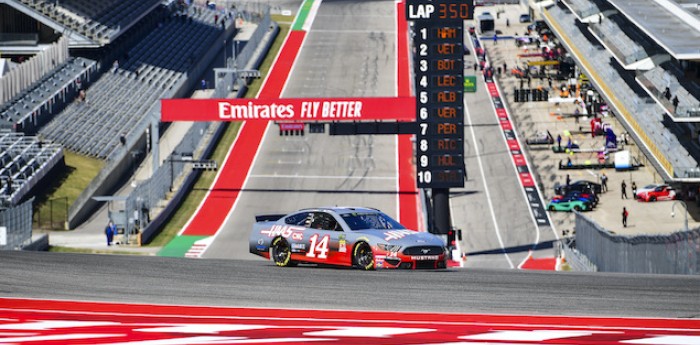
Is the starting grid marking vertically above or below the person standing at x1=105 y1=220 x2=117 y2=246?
above

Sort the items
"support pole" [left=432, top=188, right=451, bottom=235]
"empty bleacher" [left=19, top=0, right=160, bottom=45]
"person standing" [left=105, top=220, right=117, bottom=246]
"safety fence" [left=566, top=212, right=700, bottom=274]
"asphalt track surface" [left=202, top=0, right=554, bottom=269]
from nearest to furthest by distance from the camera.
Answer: "safety fence" [left=566, top=212, right=700, bottom=274] → "support pole" [left=432, top=188, right=451, bottom=235] → "person standing" [left=105, top=220, right=117, bottom=246] → "asphalt track surface" [left=202, top=0, right=554, bottom=269] → "empty bleacher" [left=19, top=0, right=160, bottom=45]

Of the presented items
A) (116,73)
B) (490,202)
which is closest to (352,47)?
(116,73)

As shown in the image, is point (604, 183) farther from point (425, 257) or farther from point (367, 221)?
point (425, 257)

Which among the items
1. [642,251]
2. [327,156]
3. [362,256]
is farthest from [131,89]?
[362,256]

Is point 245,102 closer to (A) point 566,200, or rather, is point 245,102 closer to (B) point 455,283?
(A) point 566,200

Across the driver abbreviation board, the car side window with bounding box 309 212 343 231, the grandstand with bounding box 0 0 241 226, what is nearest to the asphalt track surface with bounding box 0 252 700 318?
the car side window with bounding box 309 212 343 231

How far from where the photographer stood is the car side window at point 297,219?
27141mm

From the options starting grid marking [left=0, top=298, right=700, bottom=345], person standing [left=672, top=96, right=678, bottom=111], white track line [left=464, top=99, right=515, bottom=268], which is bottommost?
white track line [left=464, top=99, right=515, bottom=268]

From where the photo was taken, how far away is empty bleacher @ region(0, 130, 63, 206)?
6088 centimetres

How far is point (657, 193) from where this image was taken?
241ft

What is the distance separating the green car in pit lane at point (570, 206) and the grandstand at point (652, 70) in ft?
14.2

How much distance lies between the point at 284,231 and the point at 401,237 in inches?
102

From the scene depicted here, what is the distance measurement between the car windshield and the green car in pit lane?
4645 centimetres

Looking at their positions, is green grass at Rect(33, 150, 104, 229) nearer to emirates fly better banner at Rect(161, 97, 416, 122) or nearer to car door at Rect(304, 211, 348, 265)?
emirates fly better banner at Rect(161, 97, 416, 122)
